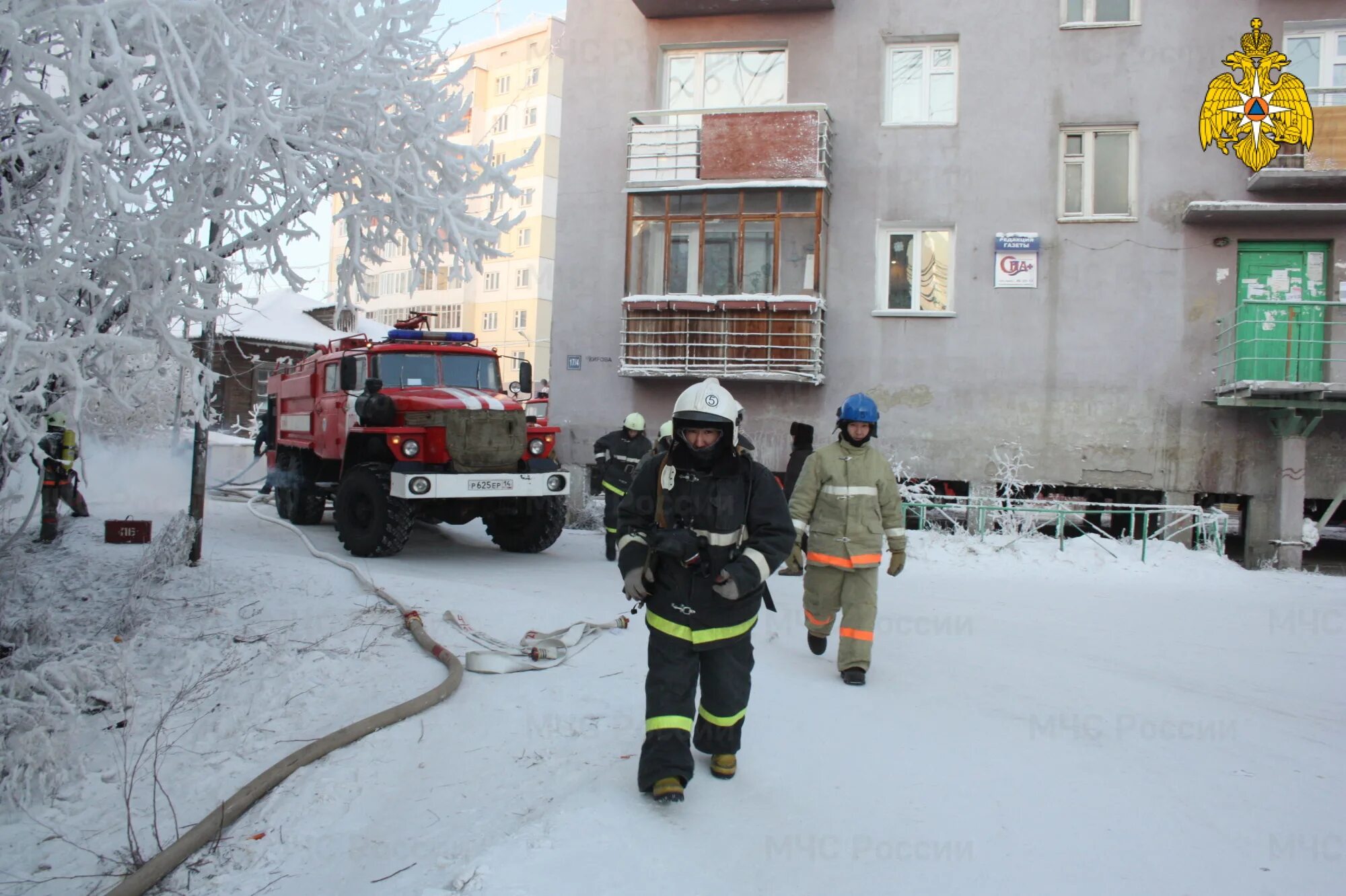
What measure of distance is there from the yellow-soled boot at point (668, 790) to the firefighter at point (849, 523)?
2.13m

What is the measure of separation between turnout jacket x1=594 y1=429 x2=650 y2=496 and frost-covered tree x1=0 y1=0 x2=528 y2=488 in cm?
376

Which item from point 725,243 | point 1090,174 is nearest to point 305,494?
point 725,243

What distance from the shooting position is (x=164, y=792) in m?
4.48

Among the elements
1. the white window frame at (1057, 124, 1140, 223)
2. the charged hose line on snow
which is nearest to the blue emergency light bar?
the charged hose line on snow

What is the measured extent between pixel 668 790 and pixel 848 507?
8.47ft

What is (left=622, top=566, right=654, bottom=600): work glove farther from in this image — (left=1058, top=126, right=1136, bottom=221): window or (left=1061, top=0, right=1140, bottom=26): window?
(left=1061, top=0, right=1140, bottom=26): window

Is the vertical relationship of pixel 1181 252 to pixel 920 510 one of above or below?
above

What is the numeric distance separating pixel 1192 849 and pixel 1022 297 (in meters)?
11.9

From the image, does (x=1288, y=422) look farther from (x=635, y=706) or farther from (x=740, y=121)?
(x=635, y=706)

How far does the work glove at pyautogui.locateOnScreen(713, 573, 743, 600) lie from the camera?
12.5 ft

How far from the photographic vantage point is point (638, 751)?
14.4 feet

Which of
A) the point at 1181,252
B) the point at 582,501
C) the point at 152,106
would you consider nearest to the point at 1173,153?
the point at 1181,252

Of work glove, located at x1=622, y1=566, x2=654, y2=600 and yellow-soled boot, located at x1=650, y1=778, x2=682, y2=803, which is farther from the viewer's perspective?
work glove, located at x1=622, y1=566, x2=654, y2=600

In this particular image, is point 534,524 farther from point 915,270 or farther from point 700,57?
point 700,57
